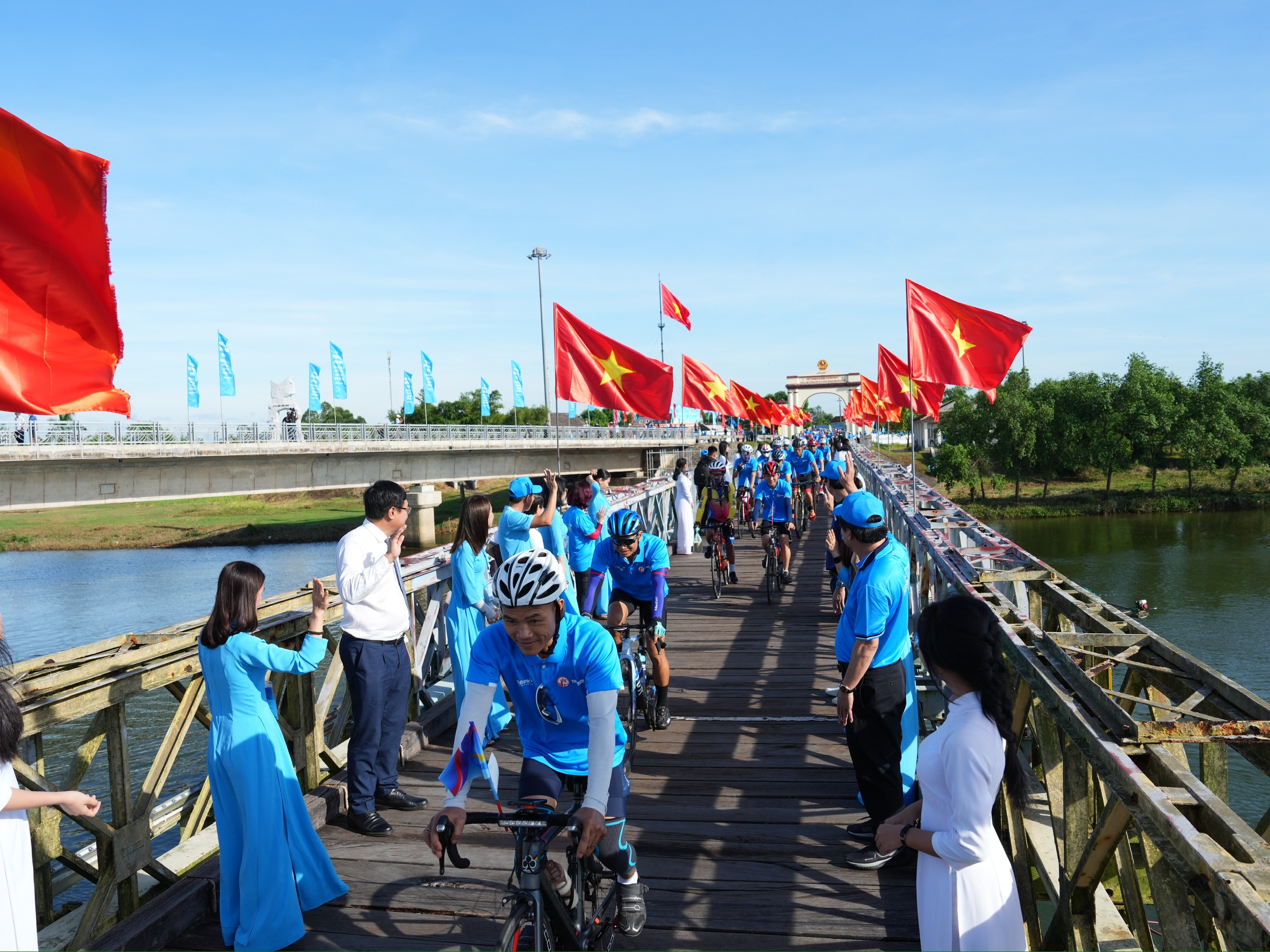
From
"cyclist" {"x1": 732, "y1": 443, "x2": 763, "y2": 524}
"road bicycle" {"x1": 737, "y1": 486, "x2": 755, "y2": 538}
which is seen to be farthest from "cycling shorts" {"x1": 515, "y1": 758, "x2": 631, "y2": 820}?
"road bicycle" {"x1": 737, "y1": 486, "x2": 755, "y2": 538}

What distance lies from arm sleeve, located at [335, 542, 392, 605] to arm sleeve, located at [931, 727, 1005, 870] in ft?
11.2

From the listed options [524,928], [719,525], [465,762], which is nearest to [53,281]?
[465,762]

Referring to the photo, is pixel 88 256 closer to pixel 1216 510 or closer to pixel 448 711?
pixel 448 711

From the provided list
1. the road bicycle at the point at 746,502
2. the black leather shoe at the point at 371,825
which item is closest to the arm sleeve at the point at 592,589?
the black leather shoe at the point at 371,825

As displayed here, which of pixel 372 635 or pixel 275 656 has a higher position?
pixel 275 656

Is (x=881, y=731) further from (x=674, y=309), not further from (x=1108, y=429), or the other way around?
(x=1108, y=429)

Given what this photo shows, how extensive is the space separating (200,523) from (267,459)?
93.2 feet

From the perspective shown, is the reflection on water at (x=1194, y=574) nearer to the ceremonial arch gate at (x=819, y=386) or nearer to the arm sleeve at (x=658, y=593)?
the arm sleeve at (x=658, y=593)

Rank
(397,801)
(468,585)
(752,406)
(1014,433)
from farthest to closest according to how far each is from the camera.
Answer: (1014,433) < (752,406) < (468,585) < (397,801)

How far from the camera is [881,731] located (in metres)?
4.81

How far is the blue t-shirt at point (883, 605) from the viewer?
4.64 metres

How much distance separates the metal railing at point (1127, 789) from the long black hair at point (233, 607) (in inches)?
133

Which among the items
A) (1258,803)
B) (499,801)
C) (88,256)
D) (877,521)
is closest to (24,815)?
(88,256)

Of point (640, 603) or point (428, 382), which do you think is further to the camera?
point (428, 382)
